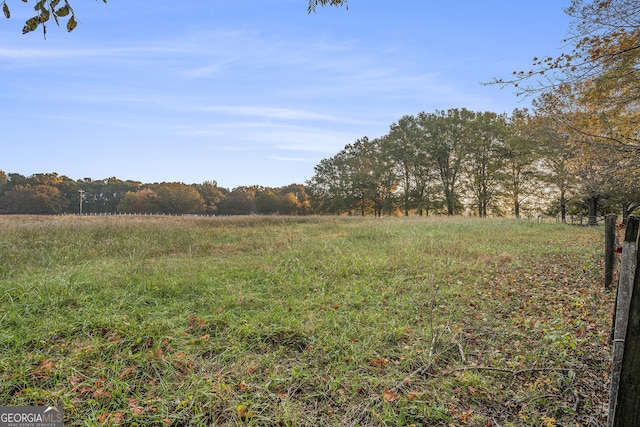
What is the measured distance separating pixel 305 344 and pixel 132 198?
65380 mm

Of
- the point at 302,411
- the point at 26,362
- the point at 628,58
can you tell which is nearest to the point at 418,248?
the point at 628,58

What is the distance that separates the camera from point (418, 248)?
9641 millimetres

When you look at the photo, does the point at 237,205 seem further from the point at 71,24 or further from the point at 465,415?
the point at 465,415

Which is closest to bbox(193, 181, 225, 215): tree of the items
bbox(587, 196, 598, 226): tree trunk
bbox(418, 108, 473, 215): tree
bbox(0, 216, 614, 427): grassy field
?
bbox(418, 108, 473, 215): tree

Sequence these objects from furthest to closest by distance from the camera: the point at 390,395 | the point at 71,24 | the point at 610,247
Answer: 1. the point at 610,247
2. the point at 390,395
3. the point at 71,24

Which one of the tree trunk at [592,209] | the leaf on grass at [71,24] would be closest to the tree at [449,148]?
the tree trunk at [592,209]

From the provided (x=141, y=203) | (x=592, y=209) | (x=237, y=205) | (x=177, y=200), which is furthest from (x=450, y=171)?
(x=141, y=203)

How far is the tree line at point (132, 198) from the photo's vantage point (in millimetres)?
53719

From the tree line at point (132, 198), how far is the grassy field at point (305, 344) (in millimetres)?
46651

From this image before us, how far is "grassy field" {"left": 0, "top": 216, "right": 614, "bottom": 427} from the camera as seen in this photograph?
9.25 feet

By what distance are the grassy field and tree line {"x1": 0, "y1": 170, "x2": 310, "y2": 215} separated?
46.7 m

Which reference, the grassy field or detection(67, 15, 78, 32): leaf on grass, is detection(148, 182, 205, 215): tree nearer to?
the grassy field

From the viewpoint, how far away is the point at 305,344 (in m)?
3.92

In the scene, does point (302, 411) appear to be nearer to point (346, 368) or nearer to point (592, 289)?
point (346, 368)
